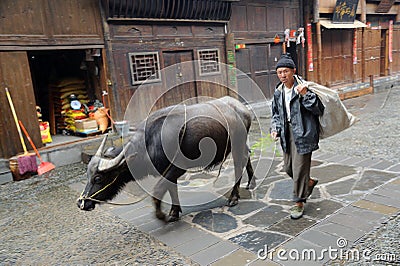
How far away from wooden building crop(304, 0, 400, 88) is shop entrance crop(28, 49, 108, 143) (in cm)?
875

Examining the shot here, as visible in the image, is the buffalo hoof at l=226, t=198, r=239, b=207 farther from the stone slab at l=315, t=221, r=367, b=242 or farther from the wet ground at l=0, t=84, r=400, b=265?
the stone slab at l=315, t=221, r=367, b=242

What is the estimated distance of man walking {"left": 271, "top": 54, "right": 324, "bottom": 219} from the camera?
3.36 metres

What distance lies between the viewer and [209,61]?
9664 millimetres

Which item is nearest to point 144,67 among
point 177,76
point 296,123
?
point 177,76

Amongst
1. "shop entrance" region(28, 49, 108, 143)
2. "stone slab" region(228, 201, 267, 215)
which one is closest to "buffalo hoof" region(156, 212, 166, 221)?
"stone slab" region(228, 201, 267, 215)

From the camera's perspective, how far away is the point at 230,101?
444 centimetres

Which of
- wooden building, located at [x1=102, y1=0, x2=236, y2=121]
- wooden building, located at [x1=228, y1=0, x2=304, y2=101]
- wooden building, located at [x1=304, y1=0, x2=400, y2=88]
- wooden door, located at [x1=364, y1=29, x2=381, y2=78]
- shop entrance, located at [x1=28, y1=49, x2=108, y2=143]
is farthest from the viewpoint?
wooden door, located at [x1=364, y1=29, x2=381, y2=78]

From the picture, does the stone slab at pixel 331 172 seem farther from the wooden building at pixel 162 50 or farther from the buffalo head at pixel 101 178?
the wooden building at pixel 162 50

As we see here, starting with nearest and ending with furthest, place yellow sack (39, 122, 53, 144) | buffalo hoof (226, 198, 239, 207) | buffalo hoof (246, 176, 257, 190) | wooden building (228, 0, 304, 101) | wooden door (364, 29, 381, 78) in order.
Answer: buffalo hoof (226, 198, 239, 207), buffalo hoof (246, 176, 257, 190), yellow sack (39, 122, 53, 144), wooden building (228, 0, 304, 101), wooden door (364, 29, 381, 78)

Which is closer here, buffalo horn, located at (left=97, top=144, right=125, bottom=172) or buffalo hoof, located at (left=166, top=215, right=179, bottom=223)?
buffalo horn, located at (left=97, top=144, right=125, bottom=172)

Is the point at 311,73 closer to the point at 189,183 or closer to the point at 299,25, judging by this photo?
the point at 299,25

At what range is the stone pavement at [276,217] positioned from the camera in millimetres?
3033

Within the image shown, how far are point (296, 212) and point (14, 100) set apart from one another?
18.9 feet

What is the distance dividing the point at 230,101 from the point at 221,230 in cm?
177
